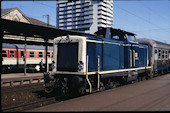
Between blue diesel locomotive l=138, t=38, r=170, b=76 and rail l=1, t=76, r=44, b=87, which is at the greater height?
blue diesel locomotive l=138, t=38, r=170, b=76

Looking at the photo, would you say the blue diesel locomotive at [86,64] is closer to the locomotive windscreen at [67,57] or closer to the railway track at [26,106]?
the locomotive windscreen at [67,57]

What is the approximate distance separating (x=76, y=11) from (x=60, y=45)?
116013mm

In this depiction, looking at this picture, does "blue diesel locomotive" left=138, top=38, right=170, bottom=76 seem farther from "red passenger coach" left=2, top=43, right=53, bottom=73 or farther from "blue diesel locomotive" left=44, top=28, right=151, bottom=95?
"red passenger coach" left=2, top=43, right=53, bottom=73

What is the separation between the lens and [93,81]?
9688 mm

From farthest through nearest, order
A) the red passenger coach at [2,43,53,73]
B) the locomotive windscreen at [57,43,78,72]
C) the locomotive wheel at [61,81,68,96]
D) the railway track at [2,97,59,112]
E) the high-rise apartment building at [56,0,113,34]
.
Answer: the high-rise apartment building at [56,0,113,34] → the red passenger coach at [2,43,53,73] → the locomotive windscreen at [57,43,78,72] → the locomotive wheel at [61,81,68,96] → the railway track at [2,97,59,112]

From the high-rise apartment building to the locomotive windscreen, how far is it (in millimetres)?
100483

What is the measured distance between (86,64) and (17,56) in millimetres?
19090

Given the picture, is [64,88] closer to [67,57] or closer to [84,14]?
[67,57]

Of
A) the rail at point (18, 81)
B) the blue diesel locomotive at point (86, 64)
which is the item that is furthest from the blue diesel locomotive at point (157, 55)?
the rail at point (18, 81)

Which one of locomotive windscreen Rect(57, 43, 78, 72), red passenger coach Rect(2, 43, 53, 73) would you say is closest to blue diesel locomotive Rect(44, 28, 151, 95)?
locomotive windscreen Rect(57, 43, 78, 72)

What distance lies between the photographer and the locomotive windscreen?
9.50 metres

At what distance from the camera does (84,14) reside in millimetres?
119250

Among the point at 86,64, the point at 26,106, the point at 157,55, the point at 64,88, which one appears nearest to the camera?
the point at 26,106

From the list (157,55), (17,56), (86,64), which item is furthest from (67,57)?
(17,56)
